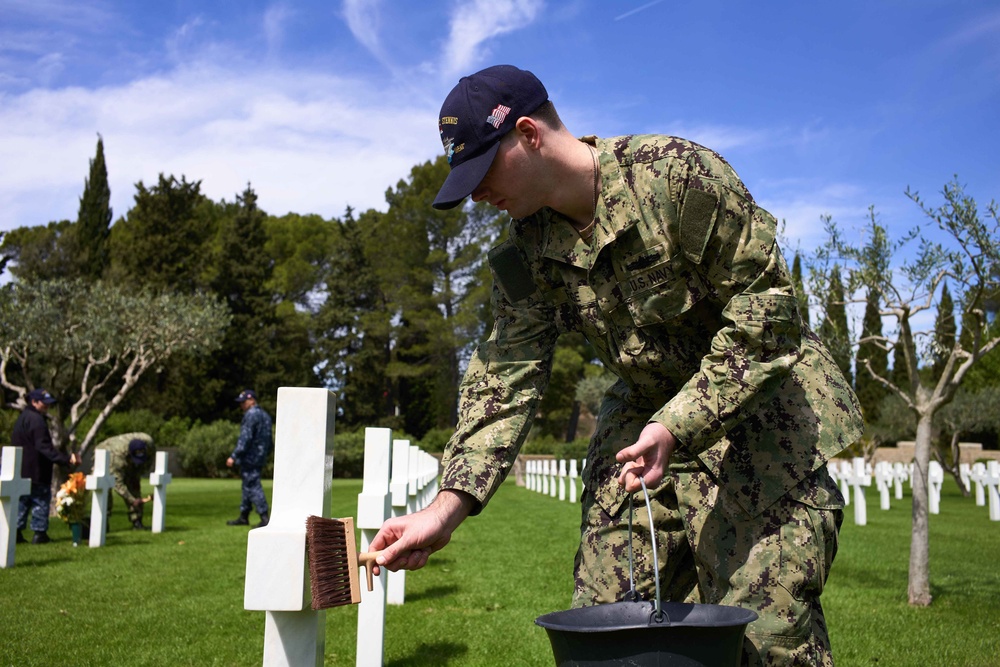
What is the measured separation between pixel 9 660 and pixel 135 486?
1060cm

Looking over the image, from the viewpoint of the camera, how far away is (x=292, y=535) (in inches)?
84.3

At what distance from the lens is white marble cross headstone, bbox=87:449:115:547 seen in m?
11.6

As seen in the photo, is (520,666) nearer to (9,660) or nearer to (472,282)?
(9,660)

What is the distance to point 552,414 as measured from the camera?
49.6m

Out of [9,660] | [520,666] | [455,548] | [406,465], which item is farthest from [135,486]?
[520,666]

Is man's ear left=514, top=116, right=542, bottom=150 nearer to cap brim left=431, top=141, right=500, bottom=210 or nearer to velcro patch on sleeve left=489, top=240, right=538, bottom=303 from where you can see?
cap brim left=431, top=141, right=500, bottom=210

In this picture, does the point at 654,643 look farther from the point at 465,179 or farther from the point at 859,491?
the point at 859,491

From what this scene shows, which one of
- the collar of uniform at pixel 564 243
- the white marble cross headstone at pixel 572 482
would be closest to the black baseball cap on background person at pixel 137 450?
the white marble cross headstone at pixel 572 482

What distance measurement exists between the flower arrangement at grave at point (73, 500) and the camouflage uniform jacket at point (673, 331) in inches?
421

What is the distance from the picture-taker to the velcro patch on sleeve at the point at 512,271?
3.01 metres

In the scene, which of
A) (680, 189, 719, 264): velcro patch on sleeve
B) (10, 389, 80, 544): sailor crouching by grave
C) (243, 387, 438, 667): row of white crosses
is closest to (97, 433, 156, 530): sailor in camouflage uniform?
(10, 389, 80, 544): sailor crouching by grave

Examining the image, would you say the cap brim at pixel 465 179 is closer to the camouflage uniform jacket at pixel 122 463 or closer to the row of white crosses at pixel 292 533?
the row of white crosses at pixel 292 533

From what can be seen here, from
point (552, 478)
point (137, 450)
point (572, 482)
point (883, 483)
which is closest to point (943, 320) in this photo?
point (137, 450)

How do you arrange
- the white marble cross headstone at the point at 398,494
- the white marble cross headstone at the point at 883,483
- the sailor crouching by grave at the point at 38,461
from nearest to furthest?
1. the white marble cross headstone at the point at 398,494
2. the sailor crouching by grave at the point at 38,461
3. the white marble cross headstone at the point at 883,483
